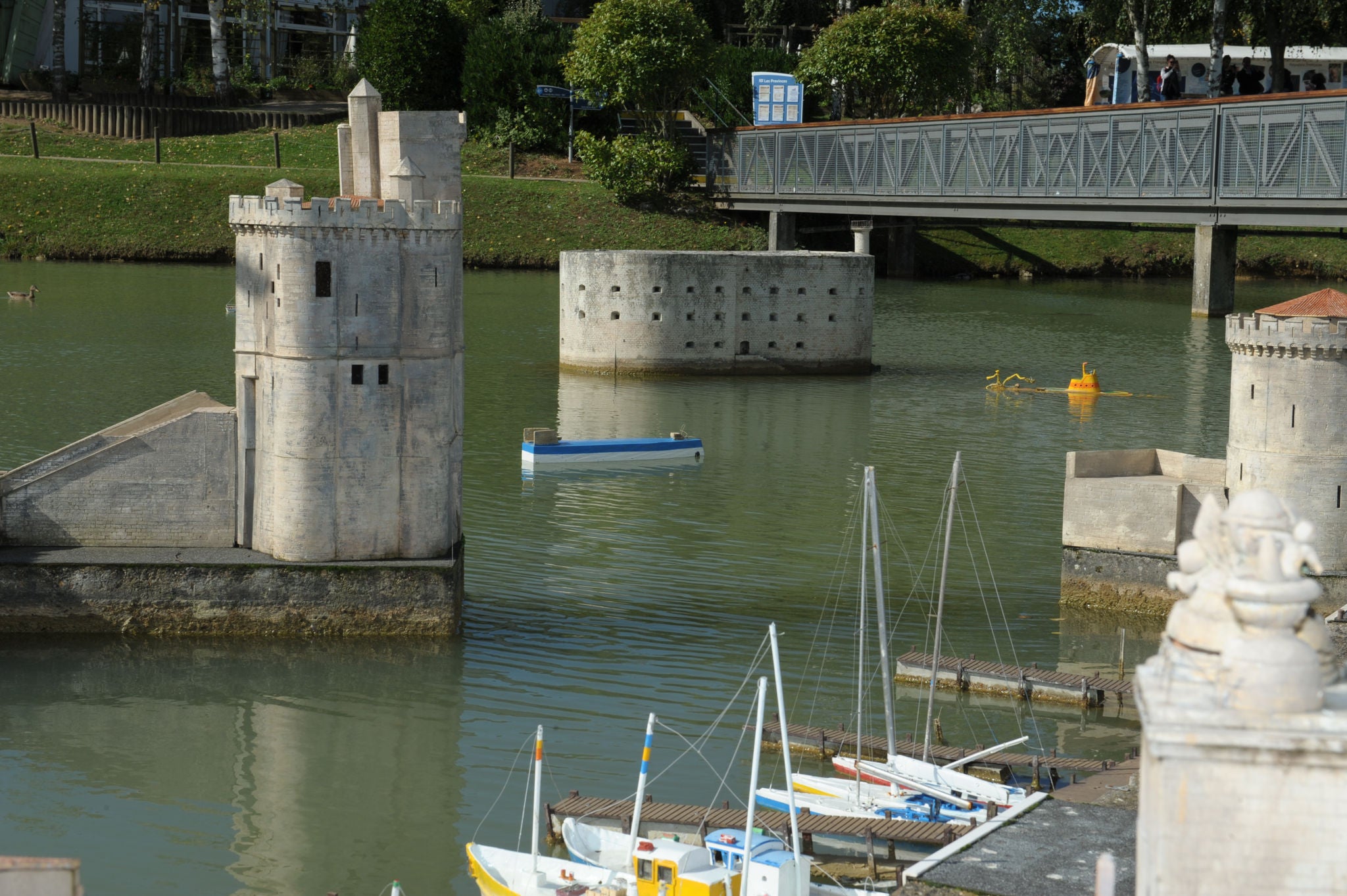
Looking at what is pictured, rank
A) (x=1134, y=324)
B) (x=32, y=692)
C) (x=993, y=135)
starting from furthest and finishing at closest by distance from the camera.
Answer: (x=1134, y=324) → (x=993, y=135) → (x=32, y=692)

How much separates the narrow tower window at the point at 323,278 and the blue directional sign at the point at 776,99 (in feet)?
204

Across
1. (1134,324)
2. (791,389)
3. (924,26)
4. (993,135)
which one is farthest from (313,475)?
(924,26)

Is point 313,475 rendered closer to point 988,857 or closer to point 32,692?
point 32,692

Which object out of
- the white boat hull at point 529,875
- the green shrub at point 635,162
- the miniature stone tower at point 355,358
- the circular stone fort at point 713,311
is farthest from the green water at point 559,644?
the green shrub at point 635,162

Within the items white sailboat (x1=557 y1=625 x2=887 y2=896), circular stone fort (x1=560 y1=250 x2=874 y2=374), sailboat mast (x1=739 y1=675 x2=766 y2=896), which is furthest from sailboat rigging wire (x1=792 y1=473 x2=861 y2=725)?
circular stone fort (x1=560 y1=250 x2=874 y2=374)

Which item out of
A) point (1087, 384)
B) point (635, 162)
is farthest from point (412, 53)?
point (1087, 384)

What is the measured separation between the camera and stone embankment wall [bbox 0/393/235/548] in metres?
29.4

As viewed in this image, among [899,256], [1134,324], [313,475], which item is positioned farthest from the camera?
[899,256]

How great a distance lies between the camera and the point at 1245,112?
5894cm

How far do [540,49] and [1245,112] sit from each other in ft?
155

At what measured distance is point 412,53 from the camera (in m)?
97.4

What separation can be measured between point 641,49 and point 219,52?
91.9ft

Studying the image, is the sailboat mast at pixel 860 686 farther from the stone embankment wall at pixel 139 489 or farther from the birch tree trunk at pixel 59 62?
the birch tree trunk at pixel 59 62

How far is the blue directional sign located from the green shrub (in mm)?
4319
